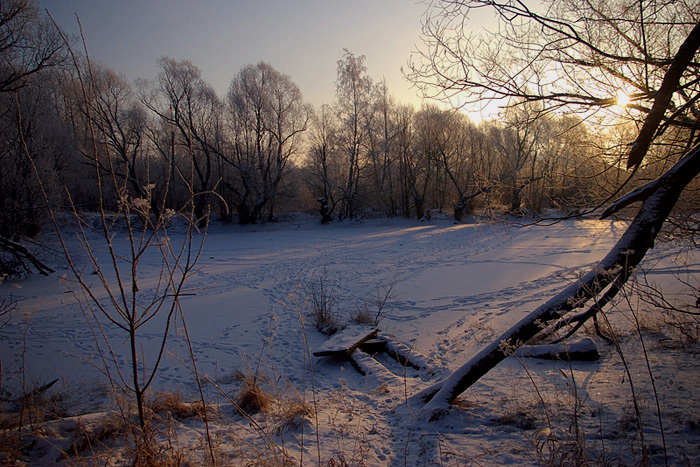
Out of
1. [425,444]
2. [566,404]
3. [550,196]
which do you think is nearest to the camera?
[425,444]

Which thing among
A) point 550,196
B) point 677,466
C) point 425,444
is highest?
point 550,196

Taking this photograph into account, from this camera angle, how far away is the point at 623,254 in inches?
110

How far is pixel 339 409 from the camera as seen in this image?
389 centimetres

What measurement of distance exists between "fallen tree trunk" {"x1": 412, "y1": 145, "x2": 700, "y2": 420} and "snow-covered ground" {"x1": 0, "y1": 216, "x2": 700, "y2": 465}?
210 mm

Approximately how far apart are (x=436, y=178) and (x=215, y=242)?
23126 mm

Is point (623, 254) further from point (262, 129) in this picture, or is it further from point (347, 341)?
point (262, 129)

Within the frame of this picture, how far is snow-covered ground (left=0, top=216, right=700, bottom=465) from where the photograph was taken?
2811 mm

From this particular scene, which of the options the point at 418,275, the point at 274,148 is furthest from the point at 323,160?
the point at 418,275

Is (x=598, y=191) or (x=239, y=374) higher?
(x=598, y=191)

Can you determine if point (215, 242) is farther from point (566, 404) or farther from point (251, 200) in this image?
point (566, 404)

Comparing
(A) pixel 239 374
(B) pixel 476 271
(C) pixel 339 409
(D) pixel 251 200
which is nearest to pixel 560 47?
(C) pixel 339 409

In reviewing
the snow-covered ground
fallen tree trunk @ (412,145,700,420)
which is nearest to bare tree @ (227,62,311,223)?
the snow-covered ground

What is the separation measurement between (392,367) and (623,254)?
3731 mm

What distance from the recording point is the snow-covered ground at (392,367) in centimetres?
281
